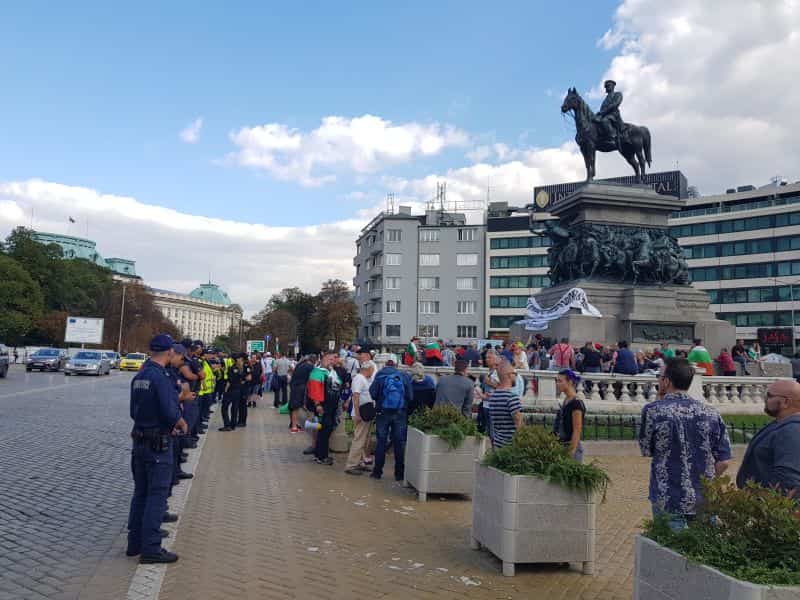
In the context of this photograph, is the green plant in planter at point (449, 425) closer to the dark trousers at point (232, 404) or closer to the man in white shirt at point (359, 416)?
the man in white shirt at point (359, 416)

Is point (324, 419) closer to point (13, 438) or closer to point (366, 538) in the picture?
point (366, 538)

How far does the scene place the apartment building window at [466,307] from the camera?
85.1 metres

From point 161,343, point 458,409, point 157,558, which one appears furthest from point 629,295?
point 157,558

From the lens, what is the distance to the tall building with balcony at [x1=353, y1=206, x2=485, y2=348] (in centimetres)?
8500

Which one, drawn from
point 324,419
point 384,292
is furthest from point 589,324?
point 384,292

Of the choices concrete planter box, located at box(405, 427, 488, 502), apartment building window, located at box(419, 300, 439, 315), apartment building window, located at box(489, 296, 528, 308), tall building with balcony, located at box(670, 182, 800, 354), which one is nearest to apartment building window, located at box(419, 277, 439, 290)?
apartment building window, located at box(419, 300, 439, 315)

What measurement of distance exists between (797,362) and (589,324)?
678 cm

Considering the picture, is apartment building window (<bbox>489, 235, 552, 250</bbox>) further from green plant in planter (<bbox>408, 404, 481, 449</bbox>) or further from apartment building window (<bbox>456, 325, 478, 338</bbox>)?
green plant in planter (<bbox>408, 404, 481, 449</bbox>)

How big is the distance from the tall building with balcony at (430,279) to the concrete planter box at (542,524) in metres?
78.0

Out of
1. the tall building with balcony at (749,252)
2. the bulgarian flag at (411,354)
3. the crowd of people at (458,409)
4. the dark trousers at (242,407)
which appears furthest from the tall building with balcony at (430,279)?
the crowd of people at (458,409)

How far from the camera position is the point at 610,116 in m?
26.3

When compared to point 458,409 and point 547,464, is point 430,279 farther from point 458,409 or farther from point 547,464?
point 547,464

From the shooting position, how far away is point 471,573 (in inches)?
250

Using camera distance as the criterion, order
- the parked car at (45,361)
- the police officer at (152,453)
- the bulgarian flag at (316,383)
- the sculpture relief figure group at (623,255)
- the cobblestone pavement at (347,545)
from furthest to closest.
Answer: the parked car at (45,361) < the sculpture relief figure group at (623,255) < the bulgarian flag at (316,383) < the police officer at (152,453) < the cobblestone pavement at (347,545)
